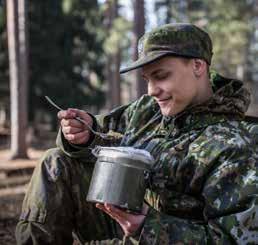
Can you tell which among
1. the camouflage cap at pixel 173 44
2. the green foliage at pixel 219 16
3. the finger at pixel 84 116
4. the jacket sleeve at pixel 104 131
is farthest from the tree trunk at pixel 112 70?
the camouflage cap at pixel 173 44

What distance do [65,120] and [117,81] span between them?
73.4ft

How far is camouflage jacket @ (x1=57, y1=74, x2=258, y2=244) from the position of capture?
2137 millimetres

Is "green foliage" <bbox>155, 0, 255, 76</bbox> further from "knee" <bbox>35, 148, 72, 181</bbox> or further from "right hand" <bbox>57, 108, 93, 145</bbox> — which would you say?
"knee" <bbox>35, 148, 72, 181</bbox>

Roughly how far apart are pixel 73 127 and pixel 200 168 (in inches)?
27.9

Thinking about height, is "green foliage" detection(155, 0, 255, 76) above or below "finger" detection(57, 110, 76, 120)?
above

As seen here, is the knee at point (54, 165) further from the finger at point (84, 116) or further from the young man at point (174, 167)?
the finger at point (84, 116)

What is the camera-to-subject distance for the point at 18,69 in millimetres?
14680

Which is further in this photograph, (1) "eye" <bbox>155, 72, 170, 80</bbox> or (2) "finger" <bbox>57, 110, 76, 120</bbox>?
(2) "finger" <bbox>57, 110, 76, 120</bbox>

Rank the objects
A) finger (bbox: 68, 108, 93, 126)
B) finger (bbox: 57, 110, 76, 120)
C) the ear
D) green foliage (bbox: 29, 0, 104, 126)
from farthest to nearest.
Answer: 1. green foliage (bbox: 29, 0, 104, 126)
2. finger (bbox: 68, 108, 93, 126)
3. finger (bbox: 57, 110, 76, 120)
4. the ear

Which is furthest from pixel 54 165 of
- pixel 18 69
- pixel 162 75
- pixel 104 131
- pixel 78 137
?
pixel 18 69

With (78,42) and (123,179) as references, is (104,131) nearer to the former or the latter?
(123,179)

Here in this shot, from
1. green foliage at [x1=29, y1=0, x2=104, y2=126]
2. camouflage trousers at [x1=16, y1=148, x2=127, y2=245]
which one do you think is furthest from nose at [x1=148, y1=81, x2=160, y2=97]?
green foliage at [x1=29, y1=0, x2=104, y2=126]

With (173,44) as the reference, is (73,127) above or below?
below

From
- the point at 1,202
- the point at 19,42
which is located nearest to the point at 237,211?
the point at 1,202
